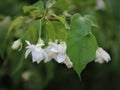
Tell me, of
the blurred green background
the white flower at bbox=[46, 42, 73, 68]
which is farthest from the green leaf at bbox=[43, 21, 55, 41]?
the blurred green background

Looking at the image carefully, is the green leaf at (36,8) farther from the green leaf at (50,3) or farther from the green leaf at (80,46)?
the green leaf at (80,46)

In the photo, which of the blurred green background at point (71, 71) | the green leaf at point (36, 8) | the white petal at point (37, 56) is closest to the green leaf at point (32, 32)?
the green leaf at point (36, 8)

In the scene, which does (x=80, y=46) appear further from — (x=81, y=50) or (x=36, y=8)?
(x=36, y=8)

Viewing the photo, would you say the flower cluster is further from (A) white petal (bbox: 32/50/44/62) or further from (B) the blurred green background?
(B) the blurred green background

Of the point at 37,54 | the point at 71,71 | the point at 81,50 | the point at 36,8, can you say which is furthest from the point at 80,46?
the point at 71,71

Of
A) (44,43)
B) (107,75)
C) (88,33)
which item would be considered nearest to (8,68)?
(107,75)

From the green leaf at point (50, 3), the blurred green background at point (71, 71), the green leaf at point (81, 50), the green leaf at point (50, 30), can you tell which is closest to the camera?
the green leaf at point (81, 50)
